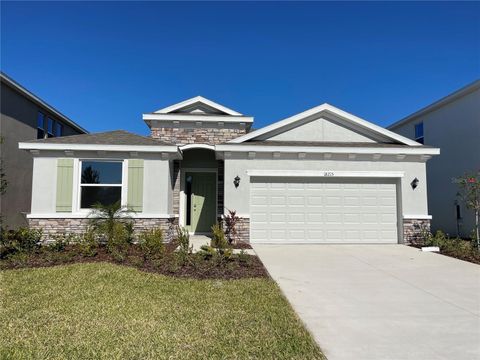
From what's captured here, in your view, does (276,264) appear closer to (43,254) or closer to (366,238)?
(366,238)

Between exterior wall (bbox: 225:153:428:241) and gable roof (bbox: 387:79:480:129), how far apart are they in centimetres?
450

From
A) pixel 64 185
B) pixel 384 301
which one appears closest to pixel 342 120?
pixel 384 301

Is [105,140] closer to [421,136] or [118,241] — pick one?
[118,241]

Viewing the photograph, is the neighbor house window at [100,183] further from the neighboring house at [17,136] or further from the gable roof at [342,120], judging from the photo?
the gable roof at [342,120]

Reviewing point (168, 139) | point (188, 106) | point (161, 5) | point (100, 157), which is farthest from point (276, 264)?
point (161, 5)

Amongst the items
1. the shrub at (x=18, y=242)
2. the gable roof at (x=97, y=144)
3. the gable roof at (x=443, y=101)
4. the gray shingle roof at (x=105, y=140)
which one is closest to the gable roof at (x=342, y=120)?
the gable roof at (x=443, y=101)

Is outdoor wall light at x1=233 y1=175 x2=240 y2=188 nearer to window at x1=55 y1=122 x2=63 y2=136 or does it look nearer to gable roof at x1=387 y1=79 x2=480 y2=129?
gable roof at x1=387 y1=79 x2=480 y2=129

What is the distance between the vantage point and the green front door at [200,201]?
1318cm

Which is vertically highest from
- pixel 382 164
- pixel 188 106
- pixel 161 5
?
pixel 161 5

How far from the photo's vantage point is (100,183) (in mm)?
10703

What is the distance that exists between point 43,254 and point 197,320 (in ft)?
20.3

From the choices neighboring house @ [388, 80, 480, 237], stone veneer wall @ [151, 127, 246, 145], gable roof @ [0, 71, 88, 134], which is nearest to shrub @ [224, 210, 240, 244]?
stone veneer wall @ [151, 127, 246, 145]

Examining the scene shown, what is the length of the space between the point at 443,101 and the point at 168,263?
1412cm

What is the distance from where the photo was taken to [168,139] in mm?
13430
